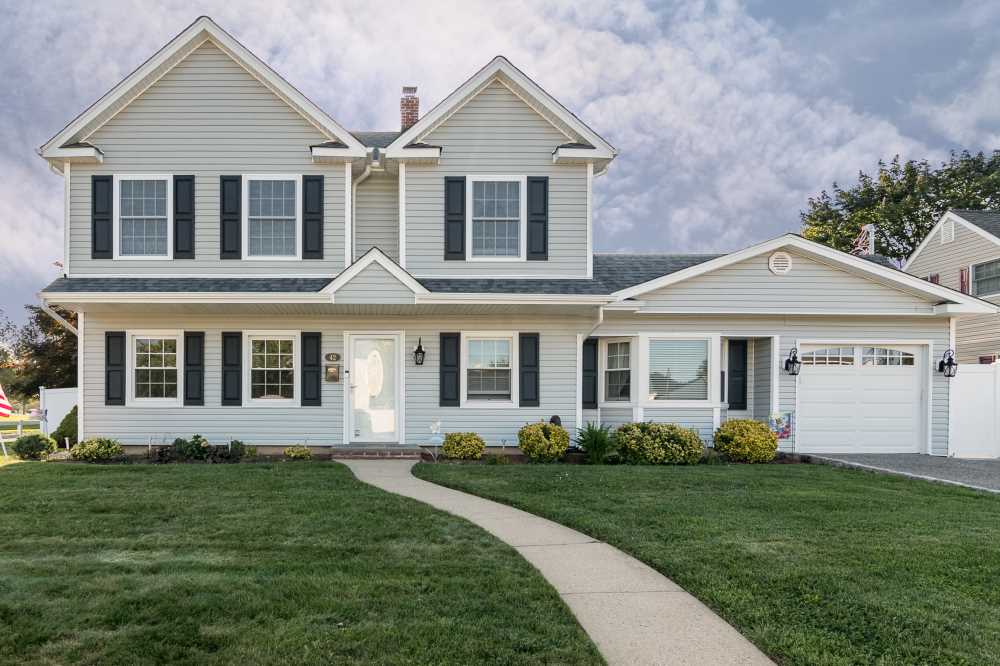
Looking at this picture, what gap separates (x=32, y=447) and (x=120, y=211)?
523 centimetres

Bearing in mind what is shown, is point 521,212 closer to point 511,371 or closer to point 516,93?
point 516,93

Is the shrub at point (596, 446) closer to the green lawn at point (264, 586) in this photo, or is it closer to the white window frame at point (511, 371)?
the white window frame at point (511, 371)

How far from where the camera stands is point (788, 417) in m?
13.7

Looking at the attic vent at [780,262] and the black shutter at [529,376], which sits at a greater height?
the attic vent at [780,262]

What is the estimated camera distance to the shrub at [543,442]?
39.3ft

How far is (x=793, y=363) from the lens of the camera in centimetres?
1357

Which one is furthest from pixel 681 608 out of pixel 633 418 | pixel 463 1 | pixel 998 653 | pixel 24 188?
pixel 24 188

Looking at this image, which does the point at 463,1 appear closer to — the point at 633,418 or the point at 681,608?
the point at 633,418

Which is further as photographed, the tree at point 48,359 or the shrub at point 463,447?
the tree at point 48,359

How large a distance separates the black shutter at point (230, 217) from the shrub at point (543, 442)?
7.16m

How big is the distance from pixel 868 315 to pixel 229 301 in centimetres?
1381

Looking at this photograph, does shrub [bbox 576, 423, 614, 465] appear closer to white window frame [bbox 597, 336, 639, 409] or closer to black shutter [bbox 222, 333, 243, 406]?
white window frame [bbox 597, 336, 639, 409]

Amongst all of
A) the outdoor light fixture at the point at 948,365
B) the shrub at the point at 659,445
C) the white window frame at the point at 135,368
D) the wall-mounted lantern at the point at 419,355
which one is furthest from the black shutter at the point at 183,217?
the outdoor light fixture at the point at 948,365

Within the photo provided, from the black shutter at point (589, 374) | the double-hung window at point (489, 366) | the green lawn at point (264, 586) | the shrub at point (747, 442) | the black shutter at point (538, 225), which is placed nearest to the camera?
the green lawn at point (264, 586)
